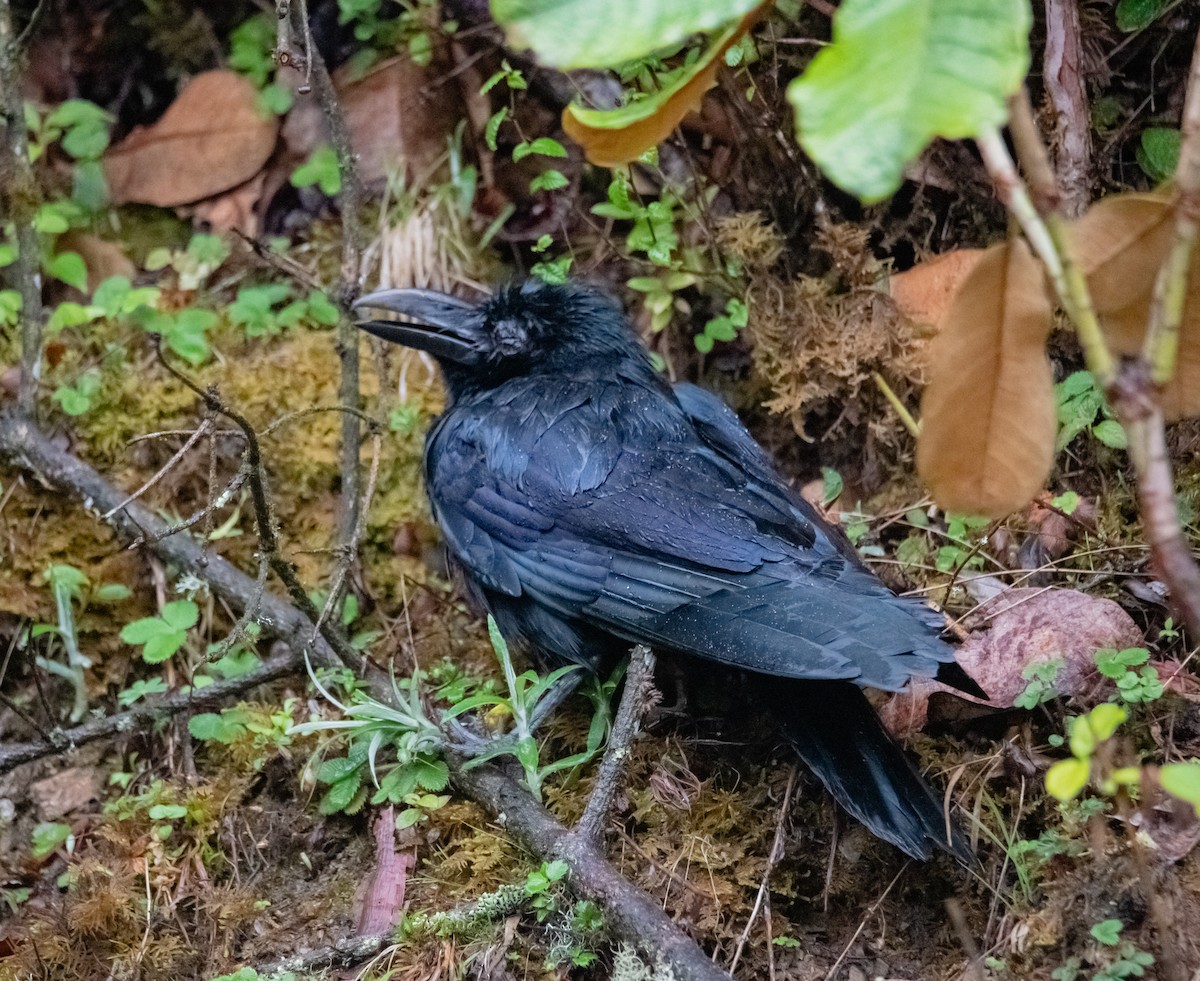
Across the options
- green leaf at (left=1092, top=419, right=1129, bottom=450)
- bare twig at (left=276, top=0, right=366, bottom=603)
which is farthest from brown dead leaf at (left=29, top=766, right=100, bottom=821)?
green leaf at (left=1092, top=419, right=1129, bottom=450)

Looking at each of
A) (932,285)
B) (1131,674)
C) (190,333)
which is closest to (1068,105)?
(932,285)

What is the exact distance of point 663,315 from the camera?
12.4 feet

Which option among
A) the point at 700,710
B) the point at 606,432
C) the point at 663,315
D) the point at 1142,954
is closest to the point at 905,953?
the point at 1142,954

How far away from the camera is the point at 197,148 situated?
4383 mm

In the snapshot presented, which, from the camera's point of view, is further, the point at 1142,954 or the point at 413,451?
the point at 413,451

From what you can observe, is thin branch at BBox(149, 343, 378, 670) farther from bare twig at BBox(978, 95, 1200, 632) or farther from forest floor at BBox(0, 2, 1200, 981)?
bare twig at BBox(978, 95, 1200, 632)

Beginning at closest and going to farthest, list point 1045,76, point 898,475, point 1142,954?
point 1142,954, point 1045,76, point 898,475

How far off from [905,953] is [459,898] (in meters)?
0.92

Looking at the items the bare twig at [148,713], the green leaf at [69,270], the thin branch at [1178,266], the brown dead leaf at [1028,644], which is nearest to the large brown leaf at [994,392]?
the thin branch at [1178,266]

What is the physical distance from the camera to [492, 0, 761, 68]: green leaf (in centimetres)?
142

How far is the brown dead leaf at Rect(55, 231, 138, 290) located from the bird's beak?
1.34 meters

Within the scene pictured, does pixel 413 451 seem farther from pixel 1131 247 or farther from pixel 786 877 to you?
pixel 1131 247

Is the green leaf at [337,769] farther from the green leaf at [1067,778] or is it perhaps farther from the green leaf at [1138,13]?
the green leaf at [1138,13]

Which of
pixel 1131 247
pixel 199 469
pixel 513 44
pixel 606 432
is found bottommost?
pixel 199 469
